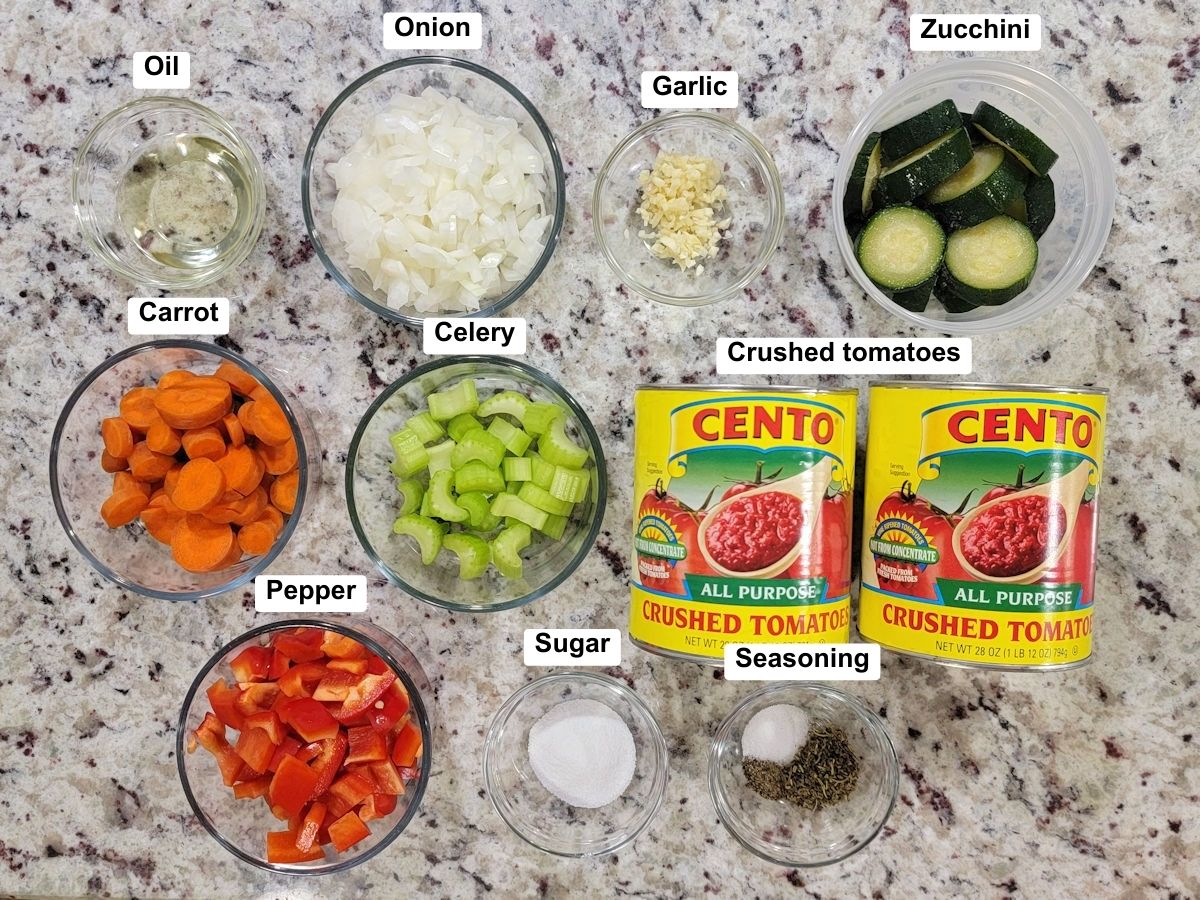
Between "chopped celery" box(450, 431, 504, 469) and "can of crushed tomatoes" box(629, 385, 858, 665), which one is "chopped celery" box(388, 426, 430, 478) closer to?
"chopped celery" box(450, 431, 504, 469)

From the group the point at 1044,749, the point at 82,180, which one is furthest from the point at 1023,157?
the point at 82,180

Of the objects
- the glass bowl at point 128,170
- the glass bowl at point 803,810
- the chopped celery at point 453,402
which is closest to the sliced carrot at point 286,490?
the chopped celery at point 453,402

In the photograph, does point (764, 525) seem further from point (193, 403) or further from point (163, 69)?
point (163, 69)

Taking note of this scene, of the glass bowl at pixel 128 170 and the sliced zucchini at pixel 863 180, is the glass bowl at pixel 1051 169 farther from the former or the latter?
the glass bowl at pixel 128 170

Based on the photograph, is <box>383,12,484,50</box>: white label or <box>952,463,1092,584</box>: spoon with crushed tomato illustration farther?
<box>383,12,484,50</box>: white label

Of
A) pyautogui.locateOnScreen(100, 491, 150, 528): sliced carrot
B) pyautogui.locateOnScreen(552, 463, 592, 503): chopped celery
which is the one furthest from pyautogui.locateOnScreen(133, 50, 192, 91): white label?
pyautogui.locateOnScreen(552, 463, 592, 503): chopped celery

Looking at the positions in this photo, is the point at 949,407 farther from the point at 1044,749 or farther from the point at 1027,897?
the point at 1027,897

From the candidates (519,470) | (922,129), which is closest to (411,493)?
(519,470)
